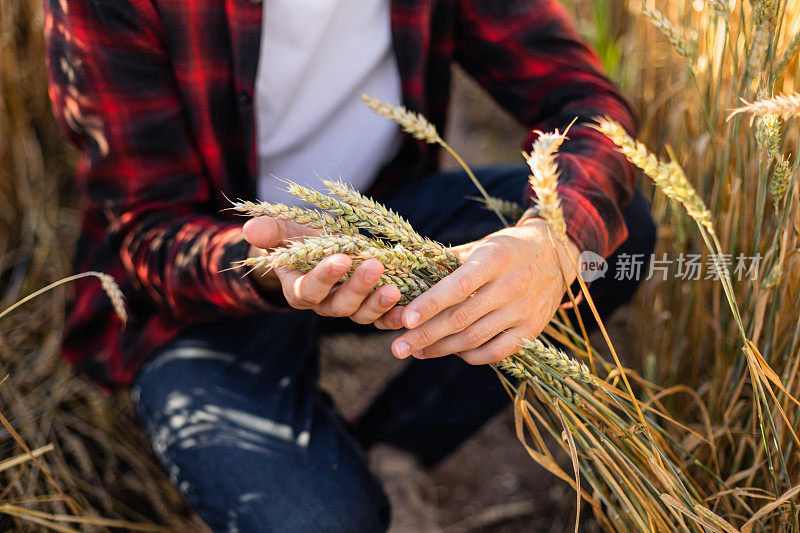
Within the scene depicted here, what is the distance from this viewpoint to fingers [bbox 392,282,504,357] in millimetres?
784

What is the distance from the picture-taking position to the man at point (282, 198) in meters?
0.87

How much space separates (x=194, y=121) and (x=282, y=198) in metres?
0.24

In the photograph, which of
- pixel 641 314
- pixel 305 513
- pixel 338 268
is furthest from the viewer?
pixel 641 314

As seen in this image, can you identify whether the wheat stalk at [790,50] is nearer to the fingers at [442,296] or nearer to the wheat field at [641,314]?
the wheat field at [641,314]

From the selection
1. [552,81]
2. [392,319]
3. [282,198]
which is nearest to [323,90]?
[282,198]

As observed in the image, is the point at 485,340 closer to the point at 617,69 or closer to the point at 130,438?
the point at 130,438

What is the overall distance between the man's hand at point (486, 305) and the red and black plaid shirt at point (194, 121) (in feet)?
0.46

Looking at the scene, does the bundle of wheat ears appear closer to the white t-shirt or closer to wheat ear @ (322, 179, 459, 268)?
wheat ear @ (322, 179, 459, 268)

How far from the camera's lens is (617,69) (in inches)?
76.4

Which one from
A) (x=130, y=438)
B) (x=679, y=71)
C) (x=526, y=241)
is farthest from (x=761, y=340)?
(x=130, y=438)

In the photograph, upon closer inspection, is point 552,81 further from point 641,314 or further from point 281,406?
point 281,406

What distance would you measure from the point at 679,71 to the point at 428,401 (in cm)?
99

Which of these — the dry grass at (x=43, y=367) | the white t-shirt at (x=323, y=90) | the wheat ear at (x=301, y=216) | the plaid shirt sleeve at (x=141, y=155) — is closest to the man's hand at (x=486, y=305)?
the wheat ear at (x=301, y=216)

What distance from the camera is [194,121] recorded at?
42.3 inches
